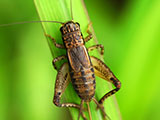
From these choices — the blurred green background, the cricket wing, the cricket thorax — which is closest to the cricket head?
the cricket thorax

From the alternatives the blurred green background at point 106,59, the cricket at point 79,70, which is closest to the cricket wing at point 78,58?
the cricket at point 79,70

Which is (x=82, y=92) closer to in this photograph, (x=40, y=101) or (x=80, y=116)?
(x=80, y=116)

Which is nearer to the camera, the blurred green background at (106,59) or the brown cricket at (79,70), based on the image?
the brown cricket at (79,70)

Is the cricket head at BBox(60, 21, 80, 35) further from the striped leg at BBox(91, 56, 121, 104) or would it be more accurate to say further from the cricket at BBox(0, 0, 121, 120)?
the striped leg at BBox(91, 56, 121, 104)

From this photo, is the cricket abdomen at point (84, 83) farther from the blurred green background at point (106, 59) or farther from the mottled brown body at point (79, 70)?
the blurred green background at point (106, 59)

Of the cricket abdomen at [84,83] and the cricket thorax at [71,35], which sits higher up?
the cricket thorax at [71,35]

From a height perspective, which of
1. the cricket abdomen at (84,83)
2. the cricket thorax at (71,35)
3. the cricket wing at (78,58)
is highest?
the cricket thorax at (71,35)

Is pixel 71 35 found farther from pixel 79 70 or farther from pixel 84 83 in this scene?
pixel 84 83

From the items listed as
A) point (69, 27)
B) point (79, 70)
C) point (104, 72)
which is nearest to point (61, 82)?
point (79, 70)
